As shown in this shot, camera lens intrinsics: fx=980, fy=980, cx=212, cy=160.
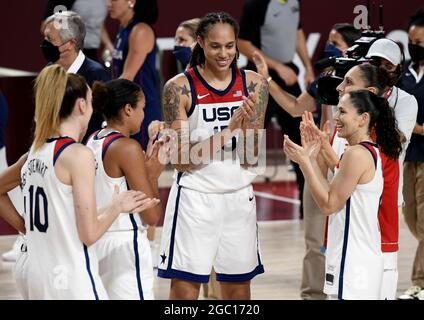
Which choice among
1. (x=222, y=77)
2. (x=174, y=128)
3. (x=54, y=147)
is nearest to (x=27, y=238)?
(x=54, y=147)

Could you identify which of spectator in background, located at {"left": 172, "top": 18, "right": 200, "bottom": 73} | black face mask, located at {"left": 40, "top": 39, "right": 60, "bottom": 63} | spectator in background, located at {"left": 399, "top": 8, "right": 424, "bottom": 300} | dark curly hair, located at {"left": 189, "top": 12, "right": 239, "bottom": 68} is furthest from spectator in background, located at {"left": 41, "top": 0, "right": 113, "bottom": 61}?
dark curly hair, located at {"left": 189, "top": 12, "right": 239, "bottom": 68}

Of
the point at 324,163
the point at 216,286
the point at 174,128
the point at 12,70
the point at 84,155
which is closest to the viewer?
the point at 84,155

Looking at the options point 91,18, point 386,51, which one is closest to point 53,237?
point 386,51

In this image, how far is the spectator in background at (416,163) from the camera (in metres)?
6.54

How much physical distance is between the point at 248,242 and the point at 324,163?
637 mm

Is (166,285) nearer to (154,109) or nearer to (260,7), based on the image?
(154,109)

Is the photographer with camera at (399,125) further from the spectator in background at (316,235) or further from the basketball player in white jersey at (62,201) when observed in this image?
the basketball player in white jersey at (62,201)

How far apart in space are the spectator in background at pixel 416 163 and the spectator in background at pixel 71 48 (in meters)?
2.05

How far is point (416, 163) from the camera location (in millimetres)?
6664

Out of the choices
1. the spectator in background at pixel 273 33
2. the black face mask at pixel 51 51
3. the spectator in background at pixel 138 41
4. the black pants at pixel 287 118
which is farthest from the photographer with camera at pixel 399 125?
the spectator in background at pixel 273 33

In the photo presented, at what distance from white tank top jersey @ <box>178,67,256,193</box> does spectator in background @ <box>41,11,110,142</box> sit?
1.10m

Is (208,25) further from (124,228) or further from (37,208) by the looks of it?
(37,208)

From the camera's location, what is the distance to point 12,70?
11.8 meters

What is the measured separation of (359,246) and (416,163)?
2.24m
